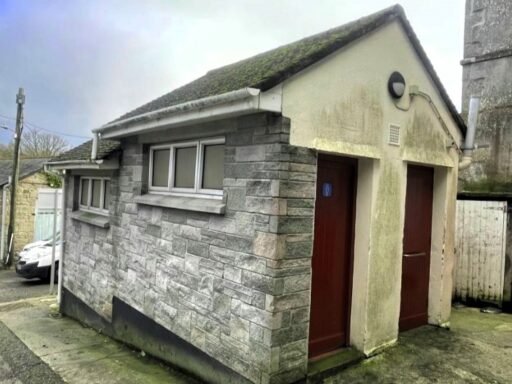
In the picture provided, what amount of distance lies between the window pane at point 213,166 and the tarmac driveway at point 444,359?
2448 millimetres

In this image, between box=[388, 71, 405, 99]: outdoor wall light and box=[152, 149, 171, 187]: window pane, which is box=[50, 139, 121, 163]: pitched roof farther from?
box=[388, 71, 405, 99]: outdoor wall light

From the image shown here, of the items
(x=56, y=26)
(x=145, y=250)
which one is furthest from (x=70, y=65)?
(x=145, y=250)

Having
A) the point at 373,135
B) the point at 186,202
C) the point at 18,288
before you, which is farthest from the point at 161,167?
the point at 18,288

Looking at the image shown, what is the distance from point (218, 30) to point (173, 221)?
12009 millimetres

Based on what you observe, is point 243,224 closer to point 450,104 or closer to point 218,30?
point 450,104

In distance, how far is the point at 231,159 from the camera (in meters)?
4.10

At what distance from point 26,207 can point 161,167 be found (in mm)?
15330

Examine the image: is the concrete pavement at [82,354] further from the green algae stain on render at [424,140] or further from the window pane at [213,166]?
the green algae stain on render at [424,140]

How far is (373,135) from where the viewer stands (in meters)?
4.41

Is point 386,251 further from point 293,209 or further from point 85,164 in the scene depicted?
point 85,164

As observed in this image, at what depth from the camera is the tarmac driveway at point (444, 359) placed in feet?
13.3

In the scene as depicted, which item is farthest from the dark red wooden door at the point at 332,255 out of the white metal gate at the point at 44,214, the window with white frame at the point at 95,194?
the white metal gate at the point at 44,214

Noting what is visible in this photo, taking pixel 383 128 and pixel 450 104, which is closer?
pixel 383 128

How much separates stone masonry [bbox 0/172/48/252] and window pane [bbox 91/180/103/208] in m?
11.8
